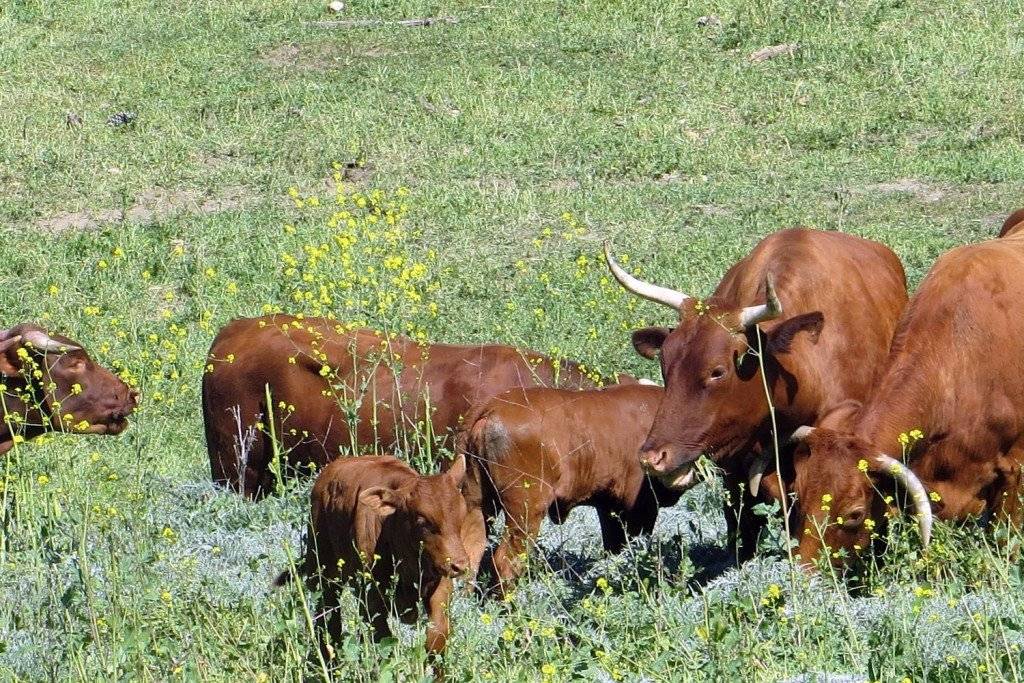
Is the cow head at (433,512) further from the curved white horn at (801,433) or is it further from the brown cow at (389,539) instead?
the curved white horn at (801,433)

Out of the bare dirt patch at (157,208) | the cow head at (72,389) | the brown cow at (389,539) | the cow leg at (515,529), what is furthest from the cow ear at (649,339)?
the bare dirt patch at (157,208)


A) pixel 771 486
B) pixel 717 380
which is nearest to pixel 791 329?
pixel 717 380

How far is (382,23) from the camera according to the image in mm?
23359

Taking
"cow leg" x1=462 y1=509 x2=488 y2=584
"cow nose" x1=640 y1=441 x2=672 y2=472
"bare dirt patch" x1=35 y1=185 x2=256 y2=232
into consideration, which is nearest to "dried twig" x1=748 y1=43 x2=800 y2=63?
"bare dirt patch" x1=35 y1=185 x2=256 y2=232

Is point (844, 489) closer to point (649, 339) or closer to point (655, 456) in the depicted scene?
point (655, 456)

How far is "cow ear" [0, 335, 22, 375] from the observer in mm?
10453

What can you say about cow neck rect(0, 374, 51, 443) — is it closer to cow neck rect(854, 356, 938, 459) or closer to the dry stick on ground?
cow neck rect(854, 356, 938, 459)

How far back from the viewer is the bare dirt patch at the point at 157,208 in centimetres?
1700

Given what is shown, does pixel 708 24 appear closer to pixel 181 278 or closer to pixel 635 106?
pixel 635 106

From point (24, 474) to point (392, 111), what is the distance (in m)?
11.1

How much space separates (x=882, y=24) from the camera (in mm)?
21328

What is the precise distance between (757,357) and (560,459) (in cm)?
123

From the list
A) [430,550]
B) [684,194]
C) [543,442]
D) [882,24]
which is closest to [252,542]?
[543,442]

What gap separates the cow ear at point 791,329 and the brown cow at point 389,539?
201cm
